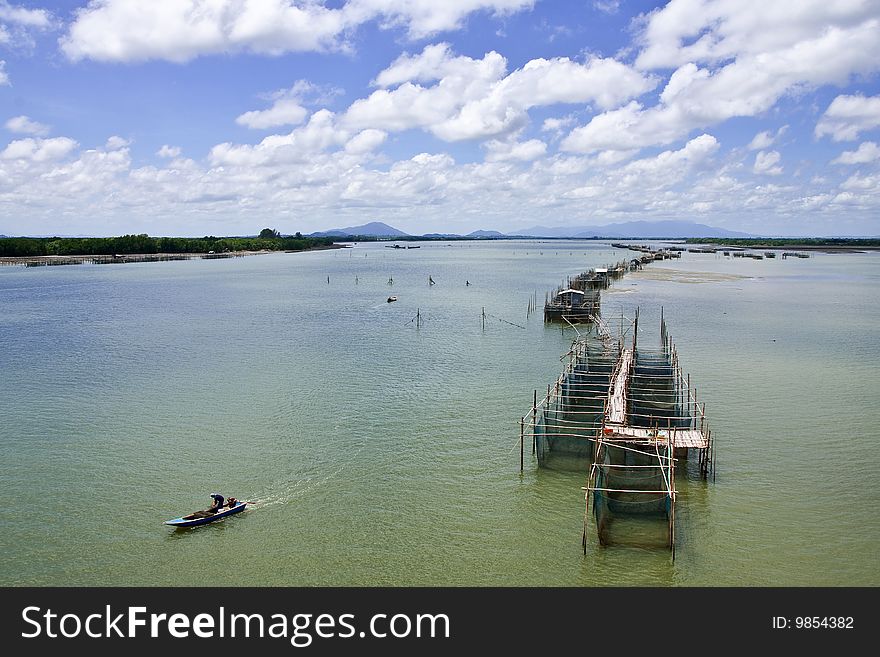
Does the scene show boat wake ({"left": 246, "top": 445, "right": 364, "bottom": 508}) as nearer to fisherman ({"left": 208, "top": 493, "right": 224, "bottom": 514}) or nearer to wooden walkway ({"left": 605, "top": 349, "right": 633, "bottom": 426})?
fisherman ({"left": 208, "top": 493, "right": 224, "bottom": 514})

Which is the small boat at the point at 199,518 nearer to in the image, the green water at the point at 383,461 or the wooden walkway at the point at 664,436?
the green water at the point at 383,461

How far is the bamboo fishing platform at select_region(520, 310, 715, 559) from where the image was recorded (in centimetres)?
1584

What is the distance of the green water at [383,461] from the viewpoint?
1460cm

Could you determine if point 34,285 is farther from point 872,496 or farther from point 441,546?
point 872,496

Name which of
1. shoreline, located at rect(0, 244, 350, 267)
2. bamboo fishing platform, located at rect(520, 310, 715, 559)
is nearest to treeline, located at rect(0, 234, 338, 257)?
shoreline, located at rect(0, 244, 350, 267)

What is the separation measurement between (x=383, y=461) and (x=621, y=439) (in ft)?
24.0

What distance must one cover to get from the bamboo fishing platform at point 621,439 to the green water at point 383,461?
0.76 metres

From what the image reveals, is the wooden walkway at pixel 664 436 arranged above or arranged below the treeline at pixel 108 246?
below

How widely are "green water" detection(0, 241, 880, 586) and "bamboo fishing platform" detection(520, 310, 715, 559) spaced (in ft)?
2.50

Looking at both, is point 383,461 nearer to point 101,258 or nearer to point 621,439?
point 621,439

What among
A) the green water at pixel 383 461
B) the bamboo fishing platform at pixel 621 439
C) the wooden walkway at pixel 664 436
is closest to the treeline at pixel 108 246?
the green water at pixel 383 461
